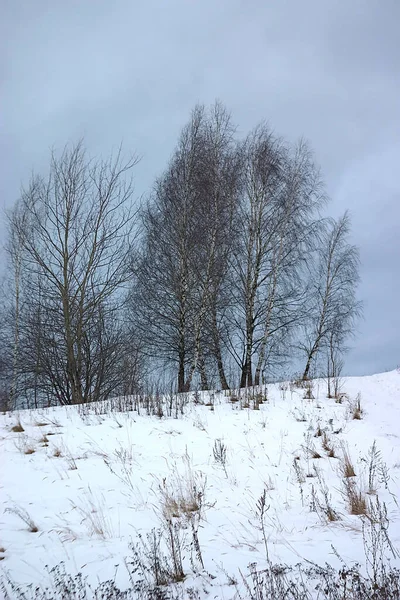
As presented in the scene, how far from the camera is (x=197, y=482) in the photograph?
532 cm

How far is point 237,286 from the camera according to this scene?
15250 mm

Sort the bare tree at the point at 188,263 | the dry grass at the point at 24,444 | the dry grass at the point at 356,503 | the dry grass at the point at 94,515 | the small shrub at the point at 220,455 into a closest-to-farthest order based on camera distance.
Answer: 1. the dry grass at the point at 94,515
2. the dry grass at the point at 356,503
3. the small shrub at the point at 220,455
4. the dry grass at the point at 24,444
5. the bare tree at the point at 188,263

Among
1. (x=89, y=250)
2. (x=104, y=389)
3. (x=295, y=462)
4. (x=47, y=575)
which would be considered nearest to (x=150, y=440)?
(x=295, y=462)

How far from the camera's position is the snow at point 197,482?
3.62 meters

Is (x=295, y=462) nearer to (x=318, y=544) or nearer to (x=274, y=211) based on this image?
(x=318, y=544)

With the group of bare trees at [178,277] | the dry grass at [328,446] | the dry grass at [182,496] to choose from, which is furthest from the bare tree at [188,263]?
the dry grass at [182,496]

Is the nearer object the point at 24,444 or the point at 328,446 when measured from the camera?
the point at 24,444

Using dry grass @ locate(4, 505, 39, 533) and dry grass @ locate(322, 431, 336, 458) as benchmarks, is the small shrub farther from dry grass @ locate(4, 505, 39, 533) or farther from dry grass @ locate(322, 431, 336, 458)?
dry grass @ locate(4, 505, 39, 533)

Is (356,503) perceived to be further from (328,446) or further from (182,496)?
(328,446)

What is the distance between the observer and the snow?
3.62 m

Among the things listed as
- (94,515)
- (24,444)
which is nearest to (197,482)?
(94,515)

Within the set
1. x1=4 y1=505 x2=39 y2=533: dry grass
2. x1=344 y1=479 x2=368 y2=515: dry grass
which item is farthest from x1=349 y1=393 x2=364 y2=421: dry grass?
x1=4 y1=505 x2=39 y2=533: dry grass

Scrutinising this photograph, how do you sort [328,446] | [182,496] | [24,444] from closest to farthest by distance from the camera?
[182,496] → [24,444] → [328,446]

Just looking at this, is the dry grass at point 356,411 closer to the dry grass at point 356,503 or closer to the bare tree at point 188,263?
the dry grass at point 356,503
